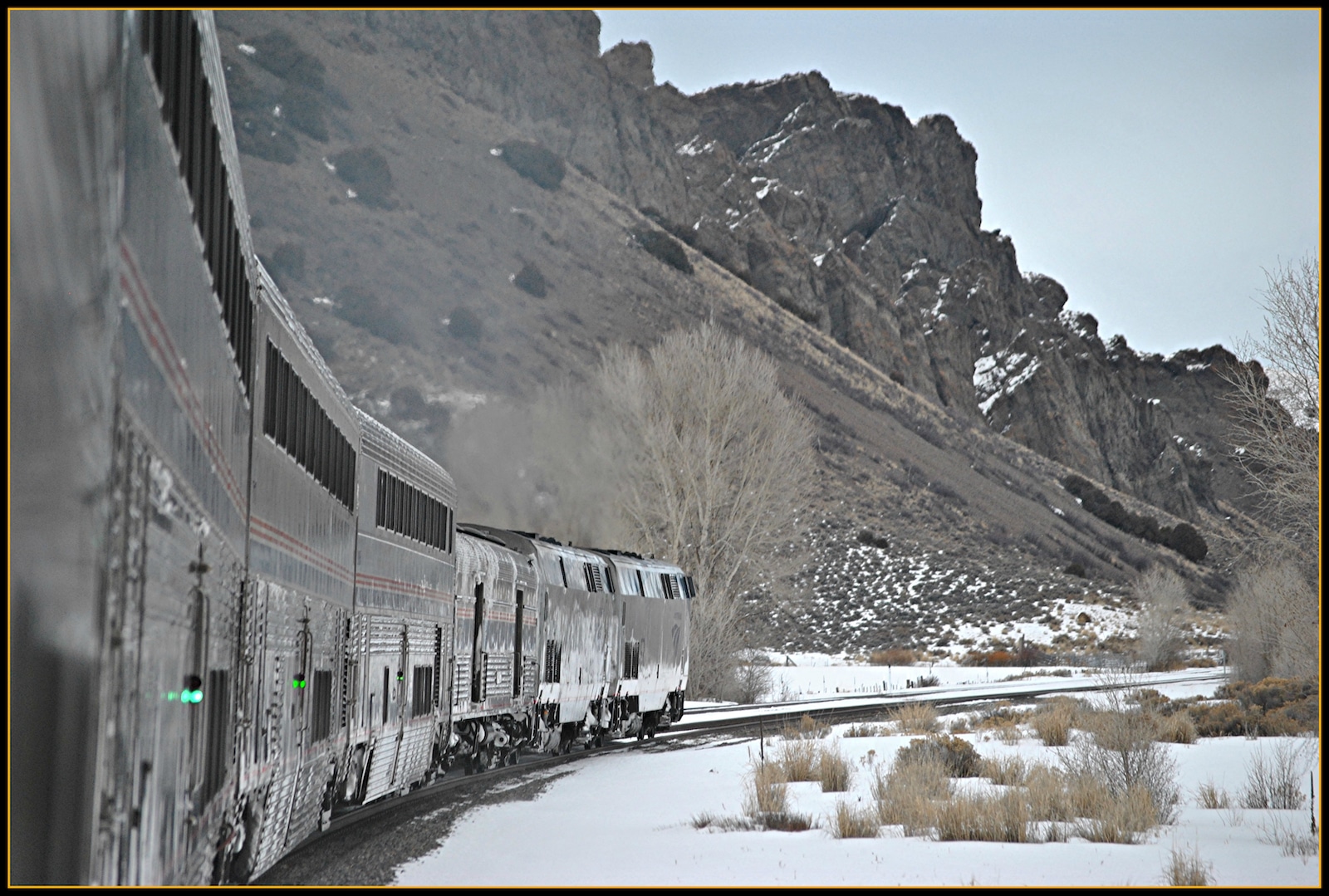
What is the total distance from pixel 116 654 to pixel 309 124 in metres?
87.8

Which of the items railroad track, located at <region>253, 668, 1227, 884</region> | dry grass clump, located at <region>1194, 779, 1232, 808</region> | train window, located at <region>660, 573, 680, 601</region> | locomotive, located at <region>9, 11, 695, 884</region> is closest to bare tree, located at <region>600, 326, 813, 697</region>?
railroad track, located at <region>253, 668, 1227, 884</region>

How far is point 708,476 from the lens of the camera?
41.2m

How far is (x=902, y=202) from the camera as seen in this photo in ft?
552

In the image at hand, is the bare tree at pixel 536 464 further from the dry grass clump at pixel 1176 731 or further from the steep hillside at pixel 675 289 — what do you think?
the dry grass clump at pixel 1176 731

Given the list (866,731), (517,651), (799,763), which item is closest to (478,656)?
(517,651)

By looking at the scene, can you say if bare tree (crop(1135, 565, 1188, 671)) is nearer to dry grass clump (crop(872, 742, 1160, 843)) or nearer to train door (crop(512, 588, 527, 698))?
train door (crop(512, 588, 527, 698))

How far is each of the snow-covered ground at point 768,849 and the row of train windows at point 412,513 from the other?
3.17m

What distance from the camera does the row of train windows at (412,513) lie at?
520 inches

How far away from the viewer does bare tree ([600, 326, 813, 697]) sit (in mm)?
41156

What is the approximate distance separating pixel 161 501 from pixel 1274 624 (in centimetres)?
4097

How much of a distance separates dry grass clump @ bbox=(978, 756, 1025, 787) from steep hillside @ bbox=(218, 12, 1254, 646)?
14.4m

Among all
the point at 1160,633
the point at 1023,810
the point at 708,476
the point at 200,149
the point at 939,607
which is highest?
the point at 708,476

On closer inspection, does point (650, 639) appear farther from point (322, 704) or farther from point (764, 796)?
point (322, 704)

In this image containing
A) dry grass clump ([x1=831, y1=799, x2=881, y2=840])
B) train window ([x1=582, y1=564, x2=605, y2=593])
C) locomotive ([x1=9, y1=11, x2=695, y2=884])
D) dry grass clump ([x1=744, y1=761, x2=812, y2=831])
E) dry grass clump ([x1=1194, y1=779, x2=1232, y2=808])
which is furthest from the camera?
train window ([x1=582, y1=564, x2=605, y2=593])
